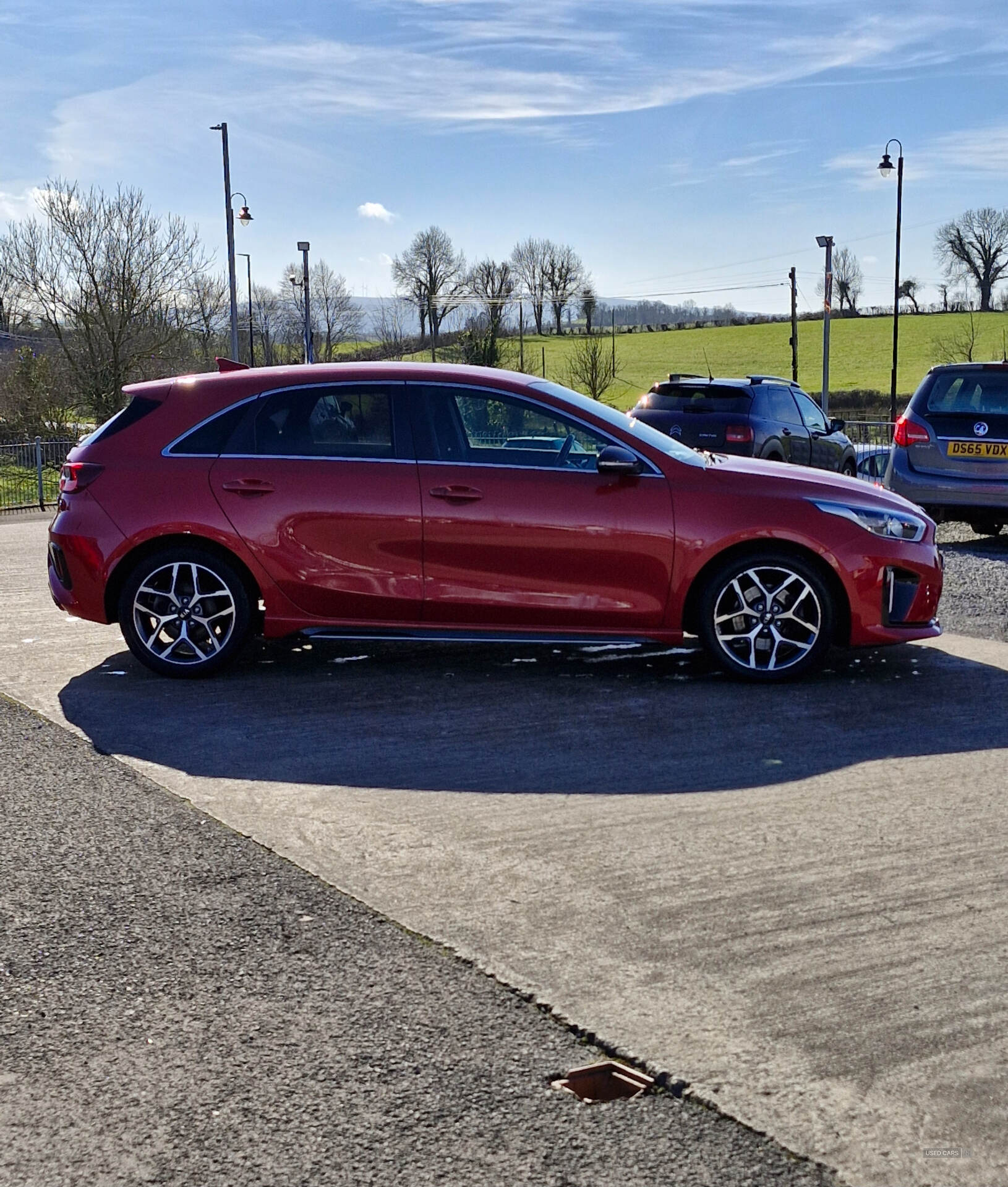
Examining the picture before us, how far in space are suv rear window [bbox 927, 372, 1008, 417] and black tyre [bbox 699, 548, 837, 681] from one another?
6452 mm

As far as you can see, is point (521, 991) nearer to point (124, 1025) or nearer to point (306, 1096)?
point (306, 1096)

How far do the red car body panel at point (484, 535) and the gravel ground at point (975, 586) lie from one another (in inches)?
67.9

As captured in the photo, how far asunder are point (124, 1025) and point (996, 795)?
3289mm

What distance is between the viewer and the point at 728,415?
1681 centimetres

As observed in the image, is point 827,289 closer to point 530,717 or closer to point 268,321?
point 530,717

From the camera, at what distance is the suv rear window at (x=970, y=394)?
1272cm

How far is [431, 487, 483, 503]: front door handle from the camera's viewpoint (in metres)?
7.10

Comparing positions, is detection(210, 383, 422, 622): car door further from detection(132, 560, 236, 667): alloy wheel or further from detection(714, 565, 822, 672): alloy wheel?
detection(714, 565, 822, 672): alloy wheel

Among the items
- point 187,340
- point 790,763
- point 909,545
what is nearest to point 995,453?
point 909,545

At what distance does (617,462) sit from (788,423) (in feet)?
36.6

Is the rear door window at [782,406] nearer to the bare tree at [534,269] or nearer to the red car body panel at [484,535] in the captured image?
the red car body panel at [484,535]

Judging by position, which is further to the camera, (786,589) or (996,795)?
(786,589)

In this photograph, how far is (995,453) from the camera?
12.6m

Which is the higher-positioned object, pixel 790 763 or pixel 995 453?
pixel 995 453
